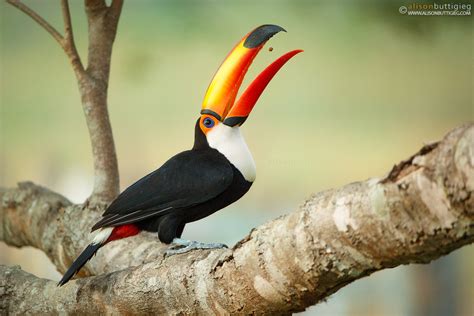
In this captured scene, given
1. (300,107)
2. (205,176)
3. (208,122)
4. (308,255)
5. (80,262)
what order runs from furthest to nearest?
(300,107) < (208,122) < (205,176) < (80,262) < (308,255)

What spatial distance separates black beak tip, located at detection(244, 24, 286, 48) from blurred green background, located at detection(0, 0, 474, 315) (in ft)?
5.28

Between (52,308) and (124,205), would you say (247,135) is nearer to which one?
(124,205)

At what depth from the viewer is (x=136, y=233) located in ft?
7.39

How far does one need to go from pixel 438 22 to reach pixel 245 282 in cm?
227

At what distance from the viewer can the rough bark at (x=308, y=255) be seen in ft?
3.70

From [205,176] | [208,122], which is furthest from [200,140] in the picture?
[205,176]

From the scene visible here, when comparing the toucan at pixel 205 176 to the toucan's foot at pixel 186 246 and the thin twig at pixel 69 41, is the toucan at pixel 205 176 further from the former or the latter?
the thin twig at pixel 69 41

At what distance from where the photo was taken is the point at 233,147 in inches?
88.1

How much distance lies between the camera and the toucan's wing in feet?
6.97

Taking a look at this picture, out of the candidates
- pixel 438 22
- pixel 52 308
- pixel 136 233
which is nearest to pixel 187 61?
pixel 438 22

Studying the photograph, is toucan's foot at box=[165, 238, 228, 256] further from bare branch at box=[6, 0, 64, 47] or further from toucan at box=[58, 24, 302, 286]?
bare branch at box=[6, 0, 64, 47]

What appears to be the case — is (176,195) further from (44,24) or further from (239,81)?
(44,24)

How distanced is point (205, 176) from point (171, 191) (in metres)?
0.11

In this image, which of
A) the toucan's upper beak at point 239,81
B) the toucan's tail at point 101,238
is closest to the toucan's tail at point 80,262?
the toucan's tail at point 101,238
